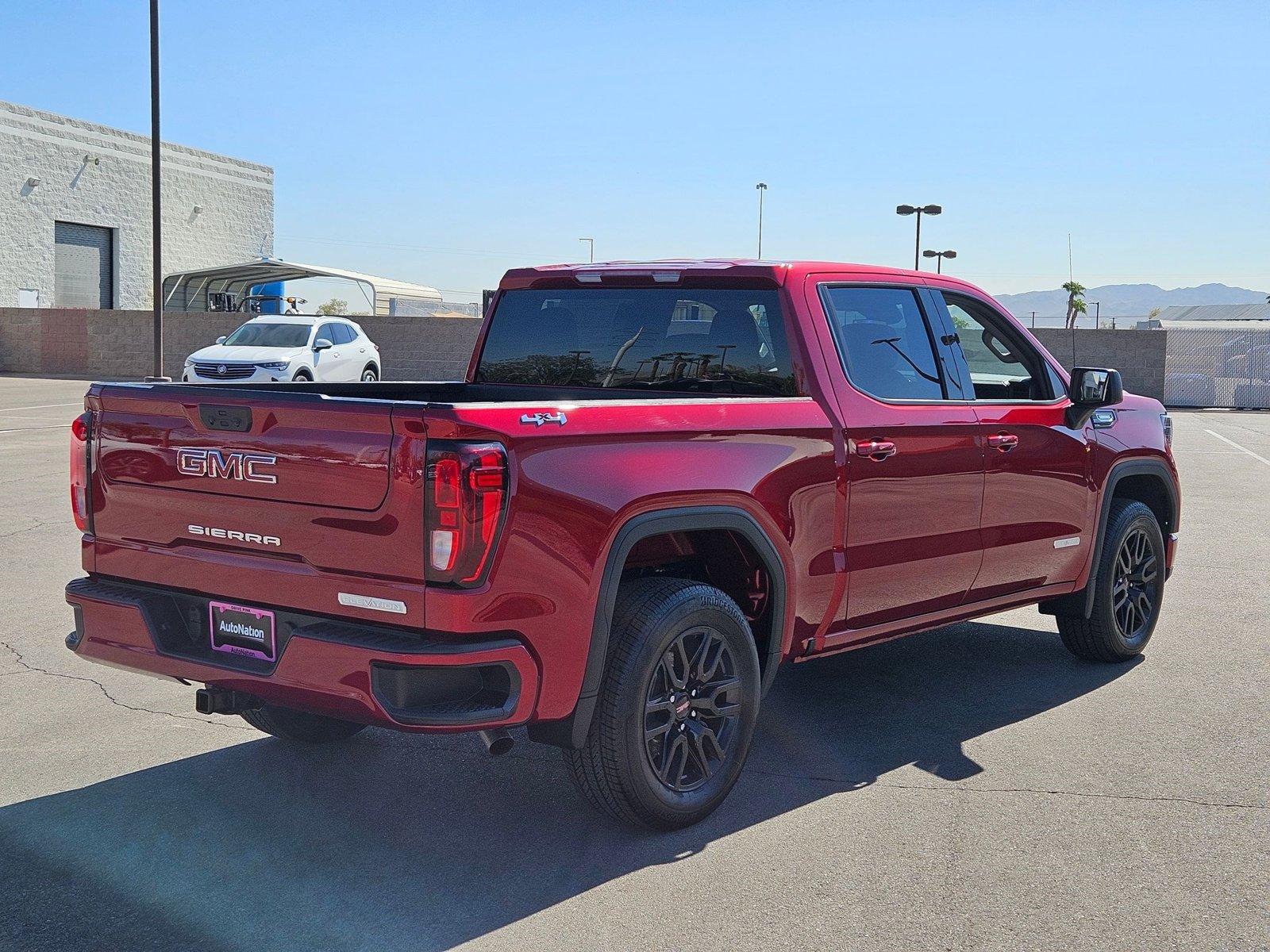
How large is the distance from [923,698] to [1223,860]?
2.04 metres

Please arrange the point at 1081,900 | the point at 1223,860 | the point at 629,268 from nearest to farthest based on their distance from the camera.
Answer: the point at 1081,900
the point at 1223,860
the point at 629,268

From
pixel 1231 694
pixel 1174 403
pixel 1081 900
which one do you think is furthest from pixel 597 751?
pixel 1174 403

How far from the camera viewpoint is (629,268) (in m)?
5.63

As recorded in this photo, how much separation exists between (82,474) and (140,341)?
1390 inches

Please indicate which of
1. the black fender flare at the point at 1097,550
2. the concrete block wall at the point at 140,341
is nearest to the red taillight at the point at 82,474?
the black fender flare at the point at 1097,550

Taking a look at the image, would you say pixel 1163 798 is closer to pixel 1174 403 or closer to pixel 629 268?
pixel 629 268

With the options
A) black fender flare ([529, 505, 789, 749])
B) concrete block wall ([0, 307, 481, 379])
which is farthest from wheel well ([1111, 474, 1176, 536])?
concrete block wall ([0, 307, 481, 379])

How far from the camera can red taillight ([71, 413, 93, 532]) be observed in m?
4.64

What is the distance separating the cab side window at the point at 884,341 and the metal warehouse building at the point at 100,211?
147 feet

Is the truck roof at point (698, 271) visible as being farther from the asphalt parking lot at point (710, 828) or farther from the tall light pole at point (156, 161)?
the tall light pole at point (156, 161)

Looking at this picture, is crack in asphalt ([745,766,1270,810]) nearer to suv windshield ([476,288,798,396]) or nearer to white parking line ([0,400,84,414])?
suv windshield ([476,288,798,396])

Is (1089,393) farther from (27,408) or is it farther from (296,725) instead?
(27,408)

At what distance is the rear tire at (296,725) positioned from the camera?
17.2ft

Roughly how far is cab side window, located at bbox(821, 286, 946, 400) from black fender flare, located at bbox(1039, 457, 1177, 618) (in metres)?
1.44
